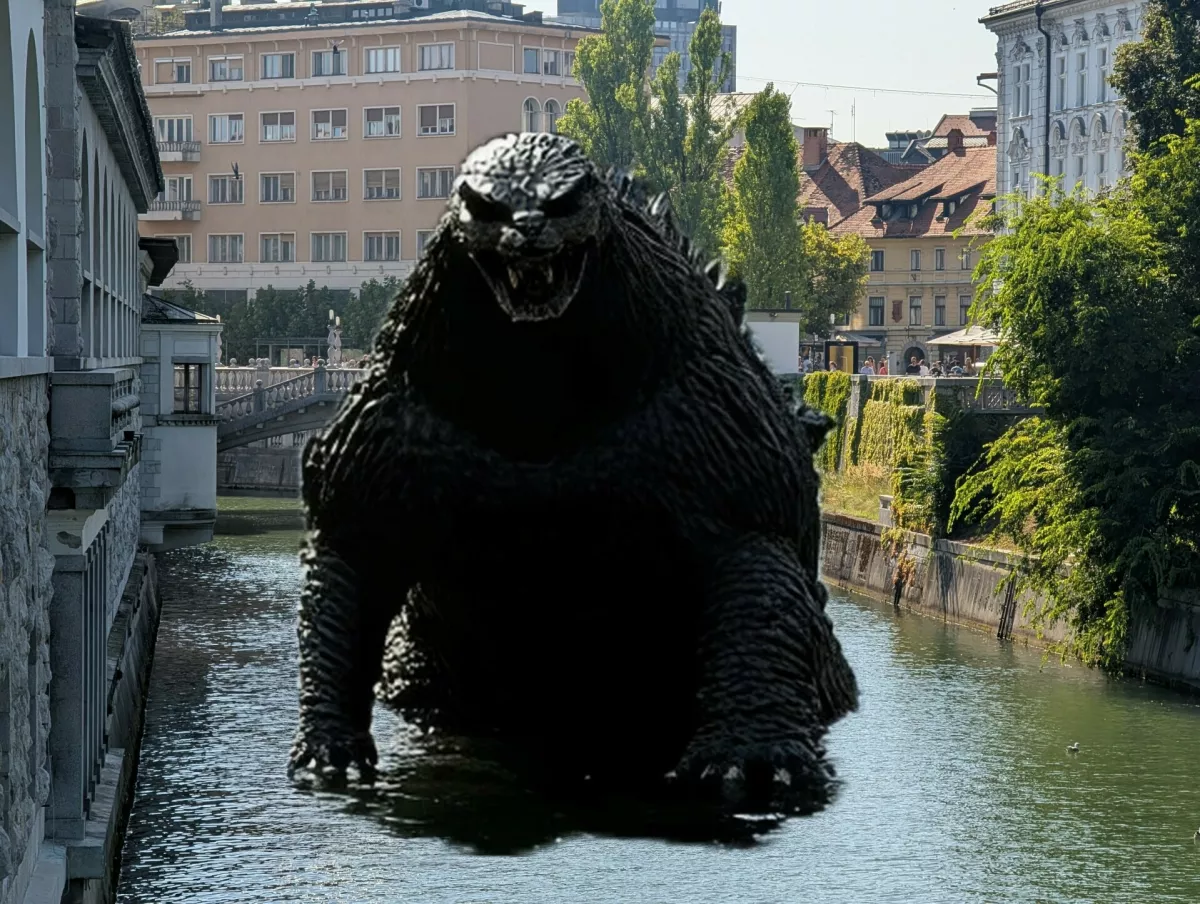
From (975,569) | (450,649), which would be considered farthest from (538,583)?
(975,569)

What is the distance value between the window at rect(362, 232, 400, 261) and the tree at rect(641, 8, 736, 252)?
18.9 meters

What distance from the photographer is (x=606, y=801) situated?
11.3 feet

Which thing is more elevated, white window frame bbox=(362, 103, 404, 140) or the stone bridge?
white window frame bbox=(362, 103, 404, 140)

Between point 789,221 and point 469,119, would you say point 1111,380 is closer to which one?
point 789,221

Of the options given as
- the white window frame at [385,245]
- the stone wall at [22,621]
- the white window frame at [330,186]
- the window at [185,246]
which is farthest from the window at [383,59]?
the stone wall at [22,621]

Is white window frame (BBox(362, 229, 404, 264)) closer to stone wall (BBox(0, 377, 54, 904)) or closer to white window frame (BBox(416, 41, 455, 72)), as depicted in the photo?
white window frame (BBox(416, 41, 455, 72))

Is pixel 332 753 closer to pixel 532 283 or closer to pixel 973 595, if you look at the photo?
pixel 532 283

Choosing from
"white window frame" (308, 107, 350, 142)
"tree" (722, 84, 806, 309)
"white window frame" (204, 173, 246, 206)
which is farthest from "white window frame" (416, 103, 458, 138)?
"tree" (722, 84, 806, 309)

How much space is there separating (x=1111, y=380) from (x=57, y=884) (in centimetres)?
2346

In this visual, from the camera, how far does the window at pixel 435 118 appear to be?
78.3 meters

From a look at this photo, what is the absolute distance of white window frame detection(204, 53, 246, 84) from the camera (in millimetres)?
81688

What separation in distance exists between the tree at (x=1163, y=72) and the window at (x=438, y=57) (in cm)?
4676

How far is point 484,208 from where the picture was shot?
3105 mm

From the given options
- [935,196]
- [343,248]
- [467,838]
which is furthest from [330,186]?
[467,838]
